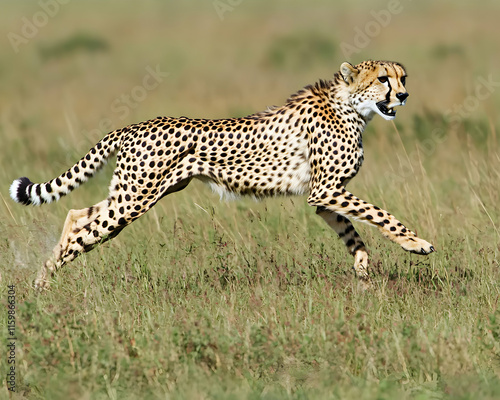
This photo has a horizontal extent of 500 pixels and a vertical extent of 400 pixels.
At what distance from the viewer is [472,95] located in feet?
38.6

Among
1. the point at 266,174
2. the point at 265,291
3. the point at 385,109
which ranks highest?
the point at 385,109

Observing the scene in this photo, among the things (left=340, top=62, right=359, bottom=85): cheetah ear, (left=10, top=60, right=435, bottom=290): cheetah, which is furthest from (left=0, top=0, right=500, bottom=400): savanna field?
(left=340, top=62, right=359, bottom=85): cheetah ear

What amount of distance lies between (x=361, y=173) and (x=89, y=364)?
4.60 metres

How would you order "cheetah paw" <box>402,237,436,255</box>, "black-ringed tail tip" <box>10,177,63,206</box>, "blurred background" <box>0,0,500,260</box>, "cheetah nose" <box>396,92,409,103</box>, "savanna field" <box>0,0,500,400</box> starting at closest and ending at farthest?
1. "savanna field" <box>0,0,500,400</box>
2. "cheetah paw" <box>402,237,436,255</box>
3. "cheetah nose" <box>396,92,409,103</box>
4. "black-ringed tail tip" <box>10,177,63,206</box>
5. "blurred background" <box>0,0,500,260</box>

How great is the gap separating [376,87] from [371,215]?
79 centimetres

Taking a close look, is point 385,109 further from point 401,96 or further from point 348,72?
point 348,72

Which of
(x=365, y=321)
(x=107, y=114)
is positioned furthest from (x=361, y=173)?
(x=107, y=114)

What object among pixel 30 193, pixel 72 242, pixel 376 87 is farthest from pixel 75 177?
pixel 376 87

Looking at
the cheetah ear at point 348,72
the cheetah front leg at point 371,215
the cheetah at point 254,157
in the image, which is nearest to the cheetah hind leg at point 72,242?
the cheetah at point 254,157

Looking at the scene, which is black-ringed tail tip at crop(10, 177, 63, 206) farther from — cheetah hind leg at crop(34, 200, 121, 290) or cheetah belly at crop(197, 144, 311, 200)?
cheetah belly at crop(197, 144, 311, 200)

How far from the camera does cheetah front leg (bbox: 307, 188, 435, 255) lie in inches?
193

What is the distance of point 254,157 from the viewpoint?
17.4 ft

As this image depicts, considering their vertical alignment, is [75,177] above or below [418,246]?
above

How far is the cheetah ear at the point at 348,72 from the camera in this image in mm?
5230
